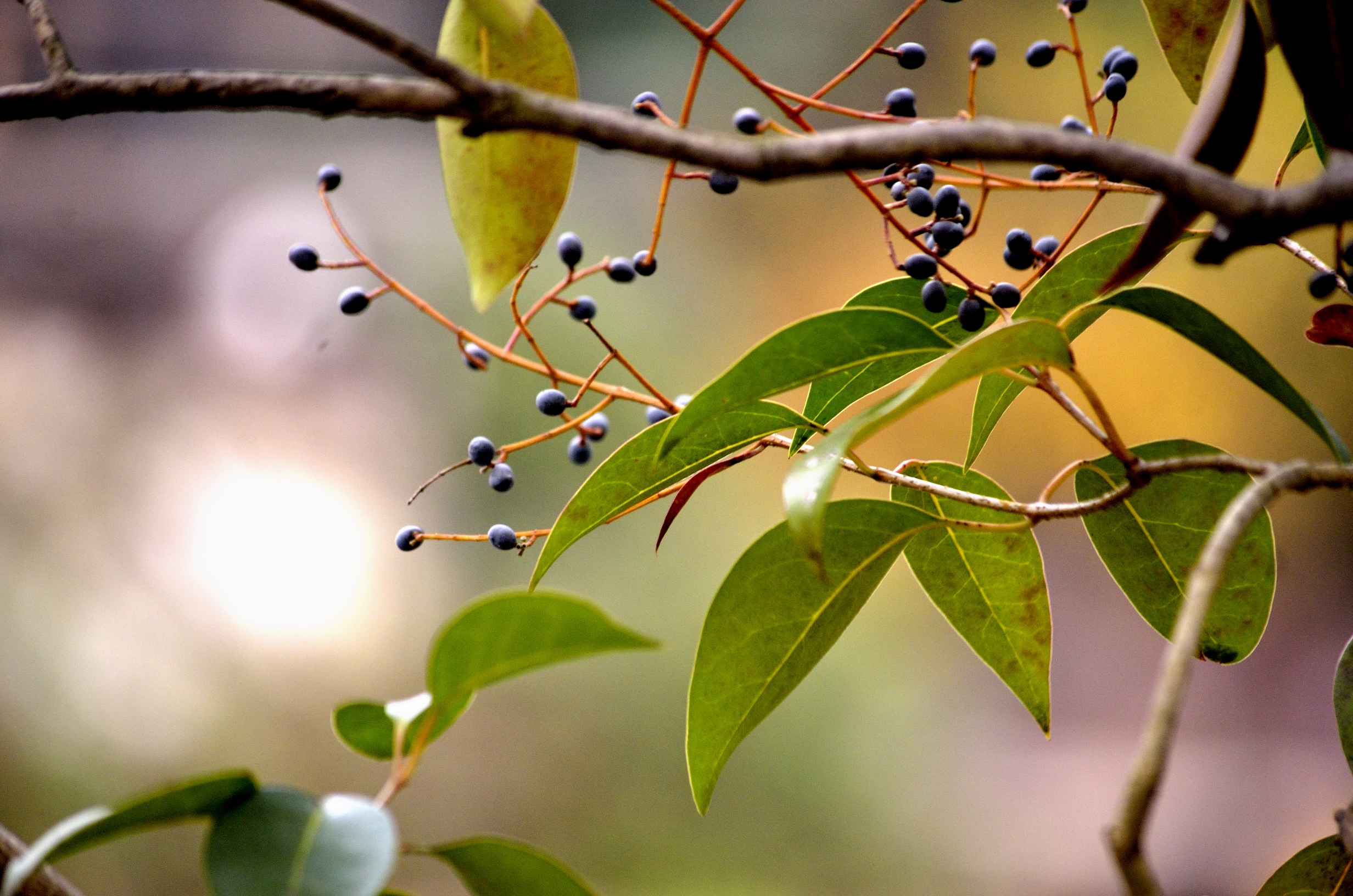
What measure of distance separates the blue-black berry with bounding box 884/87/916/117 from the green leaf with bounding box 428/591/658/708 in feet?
1.40

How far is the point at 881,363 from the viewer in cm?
45

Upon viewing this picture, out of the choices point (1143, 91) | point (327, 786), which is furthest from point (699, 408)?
point (1143, 91)

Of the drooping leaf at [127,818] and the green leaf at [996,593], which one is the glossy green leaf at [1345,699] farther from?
the drooping leaf at [127,818]

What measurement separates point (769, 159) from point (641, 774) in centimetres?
203

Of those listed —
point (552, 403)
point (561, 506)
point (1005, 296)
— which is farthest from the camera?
point (561, 506)

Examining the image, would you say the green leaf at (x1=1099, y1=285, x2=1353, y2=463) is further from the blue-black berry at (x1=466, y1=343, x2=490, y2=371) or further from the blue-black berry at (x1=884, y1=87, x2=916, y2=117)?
the blue-black berry at (x1=466, y1=343, x2=490, y2=371)

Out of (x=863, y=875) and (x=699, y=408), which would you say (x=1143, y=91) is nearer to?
(x=863, y=875)

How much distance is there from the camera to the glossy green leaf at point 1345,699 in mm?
464

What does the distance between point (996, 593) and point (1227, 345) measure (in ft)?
0.72

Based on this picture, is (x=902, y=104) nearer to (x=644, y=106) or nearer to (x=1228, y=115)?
(x=644, y=106)

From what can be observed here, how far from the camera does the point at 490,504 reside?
2.13 metres

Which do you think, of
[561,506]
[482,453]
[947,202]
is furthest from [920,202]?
[561,506]

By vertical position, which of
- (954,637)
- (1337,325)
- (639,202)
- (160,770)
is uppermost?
(639,202)

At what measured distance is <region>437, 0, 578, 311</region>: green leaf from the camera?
1.32 ft
